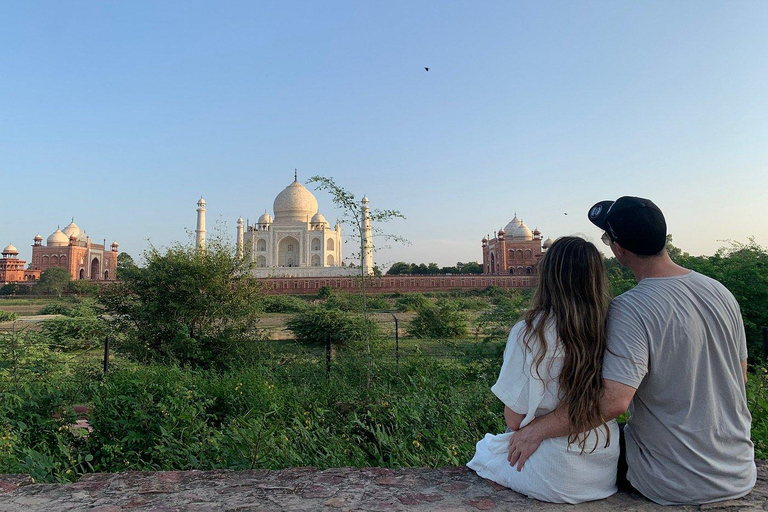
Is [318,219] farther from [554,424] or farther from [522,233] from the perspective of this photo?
[554,424]

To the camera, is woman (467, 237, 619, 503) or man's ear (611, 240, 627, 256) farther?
man's ear (611, 240, 627, 256)

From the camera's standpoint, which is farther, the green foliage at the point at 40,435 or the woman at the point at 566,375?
the green foliage at the point at 40,435

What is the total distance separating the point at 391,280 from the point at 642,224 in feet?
102

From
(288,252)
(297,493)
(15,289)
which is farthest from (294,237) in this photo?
(297,493)

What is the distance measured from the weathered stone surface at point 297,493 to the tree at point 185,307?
4.56m

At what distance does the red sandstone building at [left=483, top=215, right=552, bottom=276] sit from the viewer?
38.7 meters

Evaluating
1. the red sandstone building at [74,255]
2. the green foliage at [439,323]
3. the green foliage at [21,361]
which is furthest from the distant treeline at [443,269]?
the green foliage at [21,361]

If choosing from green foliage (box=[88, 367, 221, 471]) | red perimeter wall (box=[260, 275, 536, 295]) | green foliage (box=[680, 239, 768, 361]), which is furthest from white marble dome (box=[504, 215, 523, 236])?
green foliage (box=[88, 367, 221, 471])

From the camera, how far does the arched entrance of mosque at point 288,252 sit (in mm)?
39156

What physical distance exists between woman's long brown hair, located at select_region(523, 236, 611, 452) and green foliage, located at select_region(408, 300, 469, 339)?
10550 mm

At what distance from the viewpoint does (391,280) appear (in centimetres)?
3244

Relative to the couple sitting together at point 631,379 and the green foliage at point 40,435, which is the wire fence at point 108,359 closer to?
the green foliage at point 40,435

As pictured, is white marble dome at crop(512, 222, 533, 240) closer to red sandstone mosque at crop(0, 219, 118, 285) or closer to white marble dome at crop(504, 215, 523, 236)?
white marble dome at crop(504, 215, 523, 236)

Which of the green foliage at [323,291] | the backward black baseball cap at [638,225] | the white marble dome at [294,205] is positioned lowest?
the green foliage at [323,291]
